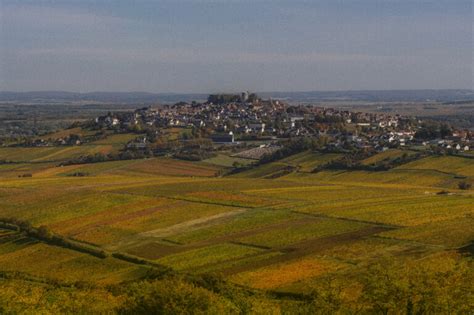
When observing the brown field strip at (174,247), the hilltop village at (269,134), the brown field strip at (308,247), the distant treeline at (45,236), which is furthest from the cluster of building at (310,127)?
the distant treeline at (45,236)

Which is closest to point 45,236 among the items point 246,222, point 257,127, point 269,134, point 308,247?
point 246,222

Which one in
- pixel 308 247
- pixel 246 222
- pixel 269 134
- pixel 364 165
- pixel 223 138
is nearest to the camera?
pixel 308 247

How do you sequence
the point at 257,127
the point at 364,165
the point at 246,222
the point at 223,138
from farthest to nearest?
the point at 257,127 → the point at 223,138 → the point at 364,165 → the point at 246,222

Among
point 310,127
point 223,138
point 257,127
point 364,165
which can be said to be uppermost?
point 310,127

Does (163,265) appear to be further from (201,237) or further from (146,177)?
(146,177)

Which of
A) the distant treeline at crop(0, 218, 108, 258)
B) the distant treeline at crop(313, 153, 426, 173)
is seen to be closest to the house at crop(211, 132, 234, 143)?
the distant treeline at crop(313, 153, 426, 173)

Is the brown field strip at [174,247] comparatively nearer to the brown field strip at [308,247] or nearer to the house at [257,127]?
the brown field strip at [308,247]

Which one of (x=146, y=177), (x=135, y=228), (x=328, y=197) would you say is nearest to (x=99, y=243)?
(x=135, y=228)

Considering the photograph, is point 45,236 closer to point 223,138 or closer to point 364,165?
point 364,165

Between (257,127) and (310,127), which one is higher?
(310,127)
